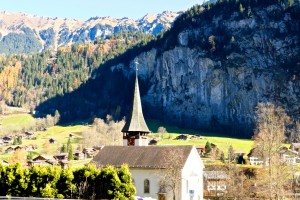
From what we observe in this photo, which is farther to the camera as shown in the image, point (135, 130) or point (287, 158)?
point (287, 158)

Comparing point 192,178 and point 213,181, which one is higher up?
point 192,178

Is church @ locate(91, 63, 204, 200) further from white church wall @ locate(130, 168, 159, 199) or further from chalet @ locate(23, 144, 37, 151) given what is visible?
chalet @ locate(23, 144, 37, 151)

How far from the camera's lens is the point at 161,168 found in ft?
201

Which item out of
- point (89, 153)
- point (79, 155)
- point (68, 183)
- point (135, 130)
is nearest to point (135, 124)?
point (135, 130)

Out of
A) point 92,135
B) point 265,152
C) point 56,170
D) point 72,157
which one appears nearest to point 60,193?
point 56,170

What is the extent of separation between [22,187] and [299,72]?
16430 cm

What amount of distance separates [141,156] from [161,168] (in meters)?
4.19

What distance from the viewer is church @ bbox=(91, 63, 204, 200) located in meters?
60.7

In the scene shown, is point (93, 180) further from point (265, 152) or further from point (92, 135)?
point (92, 135)

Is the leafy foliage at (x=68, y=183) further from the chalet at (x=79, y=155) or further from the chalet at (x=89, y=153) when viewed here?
the chalet at (x=89, y=153)

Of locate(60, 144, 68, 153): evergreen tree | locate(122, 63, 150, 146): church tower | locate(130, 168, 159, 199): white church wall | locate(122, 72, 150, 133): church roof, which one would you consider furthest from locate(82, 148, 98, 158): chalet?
locate(130, 168, 159, 199): white church wall

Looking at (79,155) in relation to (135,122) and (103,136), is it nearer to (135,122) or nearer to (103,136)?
(103,136)

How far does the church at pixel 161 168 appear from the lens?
60688mm

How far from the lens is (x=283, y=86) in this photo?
646 feet
